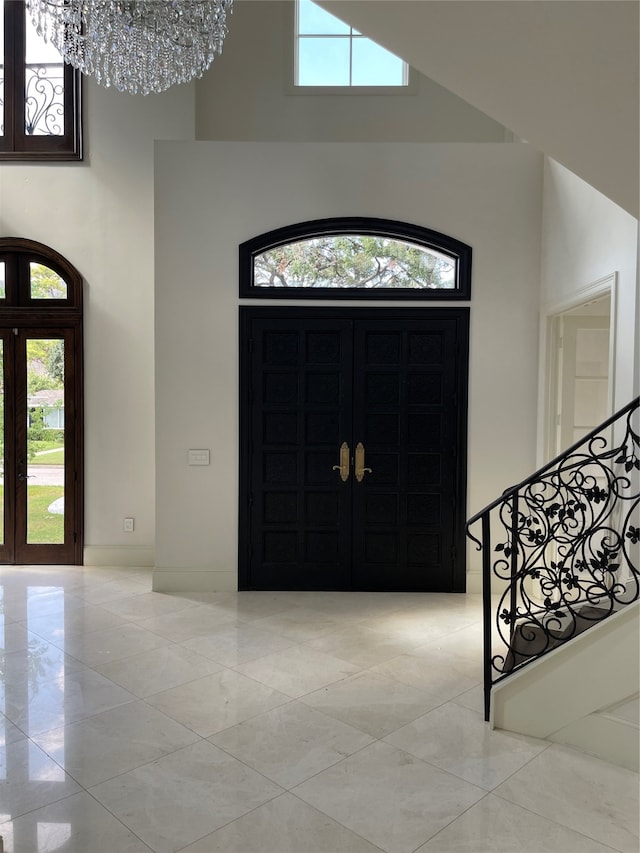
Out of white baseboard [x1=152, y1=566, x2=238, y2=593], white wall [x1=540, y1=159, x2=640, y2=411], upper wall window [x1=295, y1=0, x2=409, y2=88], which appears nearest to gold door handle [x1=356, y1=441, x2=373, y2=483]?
white baseboard [x1=152, y1=566, x2=238, y2=593]

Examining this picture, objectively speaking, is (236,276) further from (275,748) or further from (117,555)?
(275,748)

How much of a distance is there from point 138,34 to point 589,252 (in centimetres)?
336

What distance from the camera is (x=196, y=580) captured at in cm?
600

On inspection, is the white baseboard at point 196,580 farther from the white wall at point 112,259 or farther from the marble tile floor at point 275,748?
the white wall at point 112,259

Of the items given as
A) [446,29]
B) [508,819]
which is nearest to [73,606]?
[508,819]

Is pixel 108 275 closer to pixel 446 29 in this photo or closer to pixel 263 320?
pixel 263 320

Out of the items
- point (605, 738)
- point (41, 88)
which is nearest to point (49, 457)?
point (41, 88)

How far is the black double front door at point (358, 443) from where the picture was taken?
5.90 m

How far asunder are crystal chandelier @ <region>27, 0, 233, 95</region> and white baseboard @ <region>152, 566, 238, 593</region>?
384 centimetres

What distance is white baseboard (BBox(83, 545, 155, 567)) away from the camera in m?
6.86

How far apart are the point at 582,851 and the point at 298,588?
3.60 meters

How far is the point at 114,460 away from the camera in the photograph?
6863 millimetres

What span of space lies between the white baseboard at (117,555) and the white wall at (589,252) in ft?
14.7

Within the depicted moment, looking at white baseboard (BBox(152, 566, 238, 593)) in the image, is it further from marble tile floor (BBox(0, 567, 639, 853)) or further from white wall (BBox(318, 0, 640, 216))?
white wall (BBox(318, 0, 640, 216))
